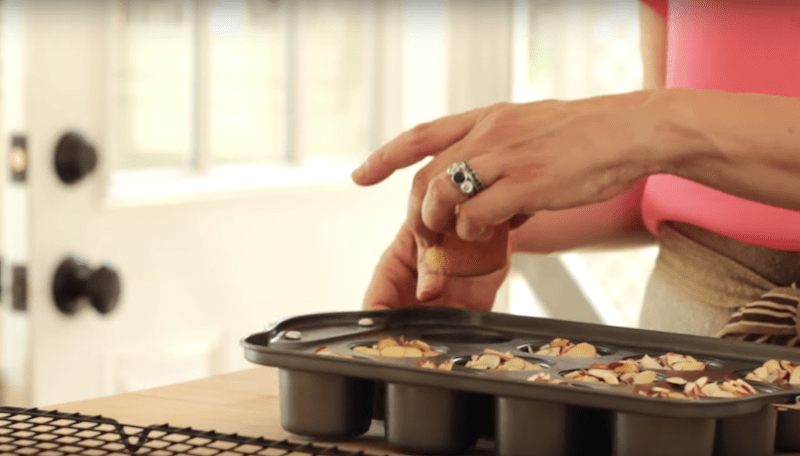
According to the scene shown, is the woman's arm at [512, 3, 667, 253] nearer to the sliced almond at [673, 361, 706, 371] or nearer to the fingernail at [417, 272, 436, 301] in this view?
the fingernail at [417, 272, 436, 301]

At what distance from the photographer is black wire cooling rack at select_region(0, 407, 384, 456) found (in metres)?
0.67

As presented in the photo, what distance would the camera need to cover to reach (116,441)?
70 centimetres

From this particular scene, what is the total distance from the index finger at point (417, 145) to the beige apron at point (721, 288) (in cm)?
33

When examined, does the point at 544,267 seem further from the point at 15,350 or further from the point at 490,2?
the point at 15,350

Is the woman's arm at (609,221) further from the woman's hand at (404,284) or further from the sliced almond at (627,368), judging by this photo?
the sliced almond at (627,368)

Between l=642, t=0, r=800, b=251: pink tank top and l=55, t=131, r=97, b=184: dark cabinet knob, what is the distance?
92 cm

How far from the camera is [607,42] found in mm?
2713

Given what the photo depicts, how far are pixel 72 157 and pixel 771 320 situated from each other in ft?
3.67

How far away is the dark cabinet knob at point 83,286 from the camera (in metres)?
1.65

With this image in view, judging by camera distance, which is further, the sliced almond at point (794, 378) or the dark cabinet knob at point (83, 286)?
the dark cabinet knob at point (83, 286)

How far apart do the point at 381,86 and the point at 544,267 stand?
24.6 inches

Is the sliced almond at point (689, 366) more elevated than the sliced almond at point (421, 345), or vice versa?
the sliced almond at point (421, 345)

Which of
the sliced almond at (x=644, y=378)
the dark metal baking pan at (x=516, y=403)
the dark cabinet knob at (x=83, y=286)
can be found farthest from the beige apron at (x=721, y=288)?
the dark cabinet knob at (x=83, y=286)

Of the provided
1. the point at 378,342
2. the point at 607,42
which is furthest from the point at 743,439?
the point at 607,42
